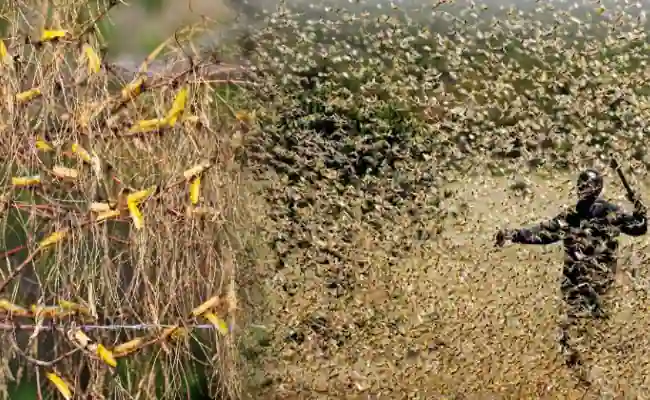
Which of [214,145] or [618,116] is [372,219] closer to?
[214,145]

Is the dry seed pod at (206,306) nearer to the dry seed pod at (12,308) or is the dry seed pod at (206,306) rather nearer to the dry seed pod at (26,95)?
the dry seed pod at (12,308)

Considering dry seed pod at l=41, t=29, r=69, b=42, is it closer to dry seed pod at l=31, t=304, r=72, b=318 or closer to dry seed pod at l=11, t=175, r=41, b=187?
dry seed pod at l=11, t=175, r=41, b=187

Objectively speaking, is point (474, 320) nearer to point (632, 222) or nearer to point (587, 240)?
point (587, 240)

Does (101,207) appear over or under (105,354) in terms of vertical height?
over

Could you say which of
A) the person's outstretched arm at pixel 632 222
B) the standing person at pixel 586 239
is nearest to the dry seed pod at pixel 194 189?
the standing person at pixel 586 239

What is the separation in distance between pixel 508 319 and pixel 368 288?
34cm

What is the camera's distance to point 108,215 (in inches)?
62.8

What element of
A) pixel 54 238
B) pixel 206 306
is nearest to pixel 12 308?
pixel 54 238

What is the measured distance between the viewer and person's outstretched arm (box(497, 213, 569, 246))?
5.47 ft

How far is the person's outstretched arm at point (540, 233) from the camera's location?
1.67m

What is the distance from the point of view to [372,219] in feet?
5.53

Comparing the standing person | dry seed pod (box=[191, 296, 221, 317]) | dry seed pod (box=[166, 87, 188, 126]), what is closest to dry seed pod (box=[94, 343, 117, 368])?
dry seed pod (box=[191, 296, 221, 317])

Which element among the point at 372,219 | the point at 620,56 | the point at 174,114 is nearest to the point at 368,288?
the point at 372,219

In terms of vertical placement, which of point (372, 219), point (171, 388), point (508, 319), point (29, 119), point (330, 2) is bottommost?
point (171, 388)
